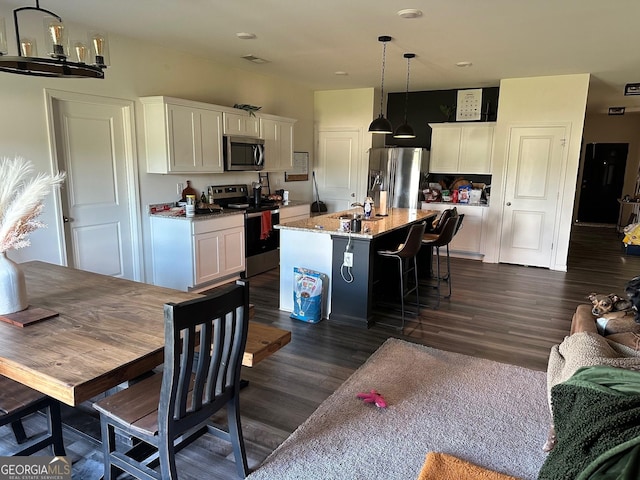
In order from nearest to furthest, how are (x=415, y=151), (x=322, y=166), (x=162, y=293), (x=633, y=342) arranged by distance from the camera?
(x=633, y=342) < (x=162, y=293) < (x=415, y=151) < (x=322, y=166)

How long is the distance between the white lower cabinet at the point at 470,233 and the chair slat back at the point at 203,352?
5.67m

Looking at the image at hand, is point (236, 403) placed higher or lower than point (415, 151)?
lower

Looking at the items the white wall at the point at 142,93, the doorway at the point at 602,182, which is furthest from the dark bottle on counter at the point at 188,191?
the doorway at the point at 602,182

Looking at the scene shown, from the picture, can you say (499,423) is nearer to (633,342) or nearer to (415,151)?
(633,342)

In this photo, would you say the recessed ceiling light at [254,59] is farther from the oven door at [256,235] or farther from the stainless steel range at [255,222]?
the oven door at [256,235]

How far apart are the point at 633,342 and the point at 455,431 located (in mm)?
1017

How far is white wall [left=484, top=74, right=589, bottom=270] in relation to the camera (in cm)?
589

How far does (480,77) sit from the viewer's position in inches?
243

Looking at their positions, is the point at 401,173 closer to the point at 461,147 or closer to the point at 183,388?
the point at 461,147

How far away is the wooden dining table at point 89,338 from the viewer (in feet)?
4.78

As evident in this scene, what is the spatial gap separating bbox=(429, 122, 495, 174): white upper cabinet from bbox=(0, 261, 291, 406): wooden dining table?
5783 mm

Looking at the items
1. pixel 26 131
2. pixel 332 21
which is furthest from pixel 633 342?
pixel 26 131

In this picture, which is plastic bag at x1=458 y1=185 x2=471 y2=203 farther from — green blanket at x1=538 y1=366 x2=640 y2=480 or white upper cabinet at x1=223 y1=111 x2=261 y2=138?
green blanket at x1=538 y1=366 x2=640 y2=480

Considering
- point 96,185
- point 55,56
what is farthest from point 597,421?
point 96,185
